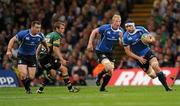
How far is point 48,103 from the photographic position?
620 inches

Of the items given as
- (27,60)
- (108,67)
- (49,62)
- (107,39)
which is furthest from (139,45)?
(27,60)

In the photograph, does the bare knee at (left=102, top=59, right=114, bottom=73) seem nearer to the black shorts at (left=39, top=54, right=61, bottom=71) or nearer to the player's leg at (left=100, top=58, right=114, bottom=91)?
the player's leg at (left=100, top=58, right=114, bottom=91)

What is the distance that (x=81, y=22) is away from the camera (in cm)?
3091

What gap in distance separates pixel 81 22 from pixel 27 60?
1024 centimetres

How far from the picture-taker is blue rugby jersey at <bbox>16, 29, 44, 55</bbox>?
2047 cm

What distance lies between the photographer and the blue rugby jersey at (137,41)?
65.5 ft

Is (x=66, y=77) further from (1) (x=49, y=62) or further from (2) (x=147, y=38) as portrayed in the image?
(2) (x=147, y=38)

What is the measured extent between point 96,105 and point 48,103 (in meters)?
1.40

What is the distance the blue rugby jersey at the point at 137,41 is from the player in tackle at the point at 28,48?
244 cm

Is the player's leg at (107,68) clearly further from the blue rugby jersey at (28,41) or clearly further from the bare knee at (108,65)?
the blue rugby jersey at (28,41)

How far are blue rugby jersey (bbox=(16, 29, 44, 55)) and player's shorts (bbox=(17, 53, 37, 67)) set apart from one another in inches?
3.8

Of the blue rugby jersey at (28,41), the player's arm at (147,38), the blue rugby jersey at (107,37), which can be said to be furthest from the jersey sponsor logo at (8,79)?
the player's arm at (147,38)

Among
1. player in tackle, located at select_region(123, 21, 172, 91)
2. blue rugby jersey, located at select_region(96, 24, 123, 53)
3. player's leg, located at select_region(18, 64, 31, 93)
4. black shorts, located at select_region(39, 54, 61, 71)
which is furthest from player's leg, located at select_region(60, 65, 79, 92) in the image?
player in tackle, located at select_region(123, 21, 172, 91)

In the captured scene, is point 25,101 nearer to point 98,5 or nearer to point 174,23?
point 174,23
